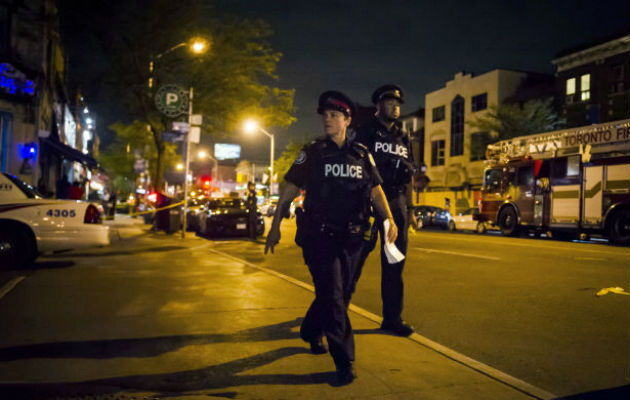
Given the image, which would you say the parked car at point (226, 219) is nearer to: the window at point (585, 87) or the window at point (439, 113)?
the window at point (585, 87)

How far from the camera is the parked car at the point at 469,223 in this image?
2334cm

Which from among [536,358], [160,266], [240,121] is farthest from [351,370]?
[240,121]

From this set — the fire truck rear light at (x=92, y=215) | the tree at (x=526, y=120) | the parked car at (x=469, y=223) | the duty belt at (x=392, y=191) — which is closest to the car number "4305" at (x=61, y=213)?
the fire truck rear light at (x=92, y=215)

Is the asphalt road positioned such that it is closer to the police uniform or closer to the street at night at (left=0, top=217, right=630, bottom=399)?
the street at night at (left=0, top=217, right=630, bottom=399)

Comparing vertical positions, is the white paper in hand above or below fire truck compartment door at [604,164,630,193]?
below

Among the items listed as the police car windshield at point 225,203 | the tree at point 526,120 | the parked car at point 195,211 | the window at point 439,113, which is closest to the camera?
the police car windshield at point 225,203

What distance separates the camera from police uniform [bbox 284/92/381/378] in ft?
12.2

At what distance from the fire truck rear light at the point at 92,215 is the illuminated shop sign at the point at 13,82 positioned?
1270 cm

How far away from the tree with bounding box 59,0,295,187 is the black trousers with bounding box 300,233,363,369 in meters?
20.3

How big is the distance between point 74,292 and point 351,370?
195 inches

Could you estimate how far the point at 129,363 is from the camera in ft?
13.3

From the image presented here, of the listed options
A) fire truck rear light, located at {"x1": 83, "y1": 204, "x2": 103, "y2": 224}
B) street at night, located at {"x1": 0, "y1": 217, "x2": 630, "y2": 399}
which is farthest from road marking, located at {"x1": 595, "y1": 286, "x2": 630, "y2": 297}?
fire truck rear light, located at {"x1": 83, "y1": 204, "x2": 103, "y2": 224}

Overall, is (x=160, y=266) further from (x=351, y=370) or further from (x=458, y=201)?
(x=458, y=201)

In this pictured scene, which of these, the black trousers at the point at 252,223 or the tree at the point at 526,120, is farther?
the tree at the point at 526,120
